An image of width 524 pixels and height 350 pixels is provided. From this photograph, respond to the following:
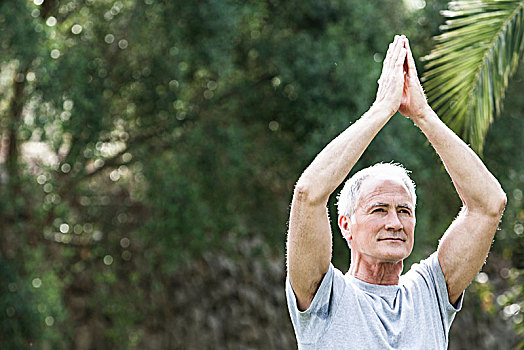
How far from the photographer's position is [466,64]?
10.7 feet

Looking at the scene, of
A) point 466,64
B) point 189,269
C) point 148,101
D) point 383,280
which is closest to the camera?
point 383,280

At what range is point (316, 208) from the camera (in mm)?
1547

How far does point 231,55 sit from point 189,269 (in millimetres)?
1788

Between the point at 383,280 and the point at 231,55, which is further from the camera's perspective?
the point at 231,55

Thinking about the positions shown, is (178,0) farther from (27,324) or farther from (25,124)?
(27,324)

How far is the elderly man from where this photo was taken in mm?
1562

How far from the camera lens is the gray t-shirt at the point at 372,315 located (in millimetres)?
1574

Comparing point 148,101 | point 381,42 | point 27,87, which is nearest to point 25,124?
point 27,87

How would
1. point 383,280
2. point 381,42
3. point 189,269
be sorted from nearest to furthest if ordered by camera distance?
point 383,280
point 381,42
point 189,269

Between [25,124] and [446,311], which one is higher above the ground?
[446,311]

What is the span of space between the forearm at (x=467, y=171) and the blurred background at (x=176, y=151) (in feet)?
10.3

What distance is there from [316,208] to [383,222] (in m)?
0.18

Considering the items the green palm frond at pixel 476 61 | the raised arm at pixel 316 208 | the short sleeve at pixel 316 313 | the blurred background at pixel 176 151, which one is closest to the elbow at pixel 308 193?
the raised arm at pixel 316 208

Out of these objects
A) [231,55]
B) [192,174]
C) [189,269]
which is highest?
[231,55]
